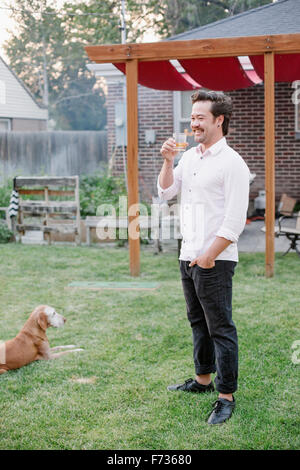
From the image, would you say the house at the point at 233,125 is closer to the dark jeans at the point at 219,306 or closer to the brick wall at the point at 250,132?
the brick wall at the point at 250,132

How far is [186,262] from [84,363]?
5.29 feet

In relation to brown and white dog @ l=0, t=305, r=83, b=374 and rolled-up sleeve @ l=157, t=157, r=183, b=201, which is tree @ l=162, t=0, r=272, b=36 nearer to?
brown and white dog @ l=0, t=305, r=83, b=374

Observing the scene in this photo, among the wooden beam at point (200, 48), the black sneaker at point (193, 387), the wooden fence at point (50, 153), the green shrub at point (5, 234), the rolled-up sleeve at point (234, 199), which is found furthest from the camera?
the wooden fence at point (50, 153)

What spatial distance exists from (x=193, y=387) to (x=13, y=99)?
12818 millimetres

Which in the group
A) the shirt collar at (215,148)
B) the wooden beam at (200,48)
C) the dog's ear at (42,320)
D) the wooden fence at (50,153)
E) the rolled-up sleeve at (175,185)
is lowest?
the dog's ear at (42,320)

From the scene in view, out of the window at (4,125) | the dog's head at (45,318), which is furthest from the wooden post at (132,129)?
the window at (4,125)

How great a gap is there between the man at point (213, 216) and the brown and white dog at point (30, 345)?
1.64 meters

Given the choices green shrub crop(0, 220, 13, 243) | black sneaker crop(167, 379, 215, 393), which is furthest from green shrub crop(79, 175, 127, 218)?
black sneaker crop(167, 379, 215, 393)

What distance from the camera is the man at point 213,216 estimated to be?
3.37 meters

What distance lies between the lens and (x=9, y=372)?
184 inches

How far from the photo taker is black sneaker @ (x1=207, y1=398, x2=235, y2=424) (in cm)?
365

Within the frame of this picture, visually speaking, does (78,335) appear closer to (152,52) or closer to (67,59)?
(152,52)

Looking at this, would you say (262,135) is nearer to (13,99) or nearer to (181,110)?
(181,110)

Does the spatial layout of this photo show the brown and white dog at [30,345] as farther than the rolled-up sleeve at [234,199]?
Yes
